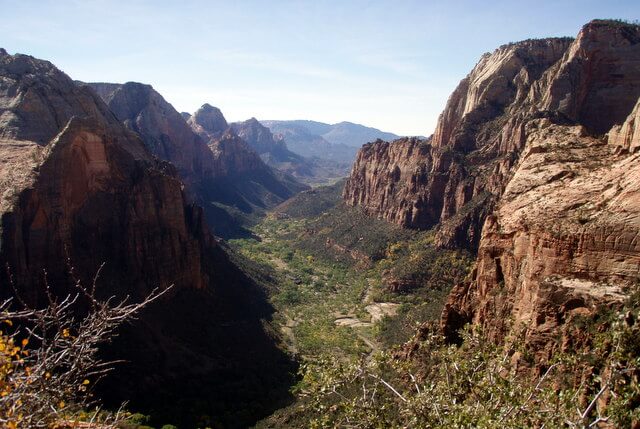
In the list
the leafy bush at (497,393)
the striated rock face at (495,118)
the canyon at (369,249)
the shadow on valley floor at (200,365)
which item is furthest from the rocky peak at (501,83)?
the leafy bush at (497,393)

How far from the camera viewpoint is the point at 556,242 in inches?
→ 982

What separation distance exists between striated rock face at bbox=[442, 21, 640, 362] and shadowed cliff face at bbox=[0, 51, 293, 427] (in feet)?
82.8

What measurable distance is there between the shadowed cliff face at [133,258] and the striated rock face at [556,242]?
25.2 metres

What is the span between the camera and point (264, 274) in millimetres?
88625

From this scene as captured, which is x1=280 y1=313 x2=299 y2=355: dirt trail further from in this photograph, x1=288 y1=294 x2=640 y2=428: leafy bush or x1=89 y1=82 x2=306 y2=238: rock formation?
x1=89 y1=82 x2=306 y2=238: rock formation

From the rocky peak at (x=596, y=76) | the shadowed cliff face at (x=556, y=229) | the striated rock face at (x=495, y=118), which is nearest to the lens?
the shadowed cliff face at (x=556, y=229)

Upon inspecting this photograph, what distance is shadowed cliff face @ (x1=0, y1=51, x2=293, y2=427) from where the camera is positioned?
42500 mm

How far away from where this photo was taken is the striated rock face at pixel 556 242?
22719mm

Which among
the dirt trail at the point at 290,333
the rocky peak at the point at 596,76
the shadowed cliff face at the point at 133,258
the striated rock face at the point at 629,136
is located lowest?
the dirt trail at the point at 290,333

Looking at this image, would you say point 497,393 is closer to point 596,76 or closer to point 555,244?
point 555,244

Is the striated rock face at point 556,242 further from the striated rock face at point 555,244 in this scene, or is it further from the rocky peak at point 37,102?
the rocky peak at point 37,102

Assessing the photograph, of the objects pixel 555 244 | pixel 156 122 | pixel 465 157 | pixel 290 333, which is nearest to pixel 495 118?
pixel 465 157

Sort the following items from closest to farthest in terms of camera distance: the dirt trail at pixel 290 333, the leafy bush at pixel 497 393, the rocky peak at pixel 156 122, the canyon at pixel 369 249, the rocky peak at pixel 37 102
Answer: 1. the leafy bush at pixel 497 393
2. the canyon at pixel 369 249
3. the rocky peak at pixel 37 102
4. the dirt trail at pixel 290 333
5. the rocky peak at pixel 156 122

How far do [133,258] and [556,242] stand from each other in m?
43.2
